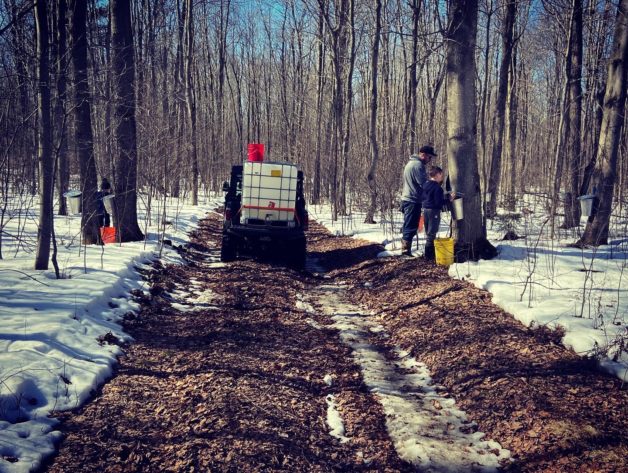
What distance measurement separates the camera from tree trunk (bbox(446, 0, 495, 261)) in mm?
8773

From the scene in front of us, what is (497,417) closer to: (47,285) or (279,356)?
(279,356)

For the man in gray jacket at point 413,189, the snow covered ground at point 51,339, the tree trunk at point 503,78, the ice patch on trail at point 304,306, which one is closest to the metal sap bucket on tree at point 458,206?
the man in gray jacket at point 413,189

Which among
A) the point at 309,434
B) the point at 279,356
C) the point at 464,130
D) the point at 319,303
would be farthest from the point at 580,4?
the point at 309,434

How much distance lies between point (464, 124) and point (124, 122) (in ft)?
25.6

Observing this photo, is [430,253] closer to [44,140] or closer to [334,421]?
[334,421]

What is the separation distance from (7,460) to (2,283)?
13.8 feet

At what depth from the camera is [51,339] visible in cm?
486

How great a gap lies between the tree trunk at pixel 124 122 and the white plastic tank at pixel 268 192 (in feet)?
9.72

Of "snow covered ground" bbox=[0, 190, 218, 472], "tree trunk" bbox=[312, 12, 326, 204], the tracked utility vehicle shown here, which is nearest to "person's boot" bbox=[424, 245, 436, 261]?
the tracked utility vehicle

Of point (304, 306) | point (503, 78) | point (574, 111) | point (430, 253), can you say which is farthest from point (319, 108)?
point (304, 306)

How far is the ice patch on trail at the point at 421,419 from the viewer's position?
3.56 meters

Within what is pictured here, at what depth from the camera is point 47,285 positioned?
260 inches

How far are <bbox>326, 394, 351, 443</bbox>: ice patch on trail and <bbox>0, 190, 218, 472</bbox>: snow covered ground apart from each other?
6.82 ft

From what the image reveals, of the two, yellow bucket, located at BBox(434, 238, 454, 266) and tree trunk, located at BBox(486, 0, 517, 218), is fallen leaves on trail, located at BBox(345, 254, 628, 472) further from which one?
tree trunk, located at BBox(486, 0, 517, 218)
